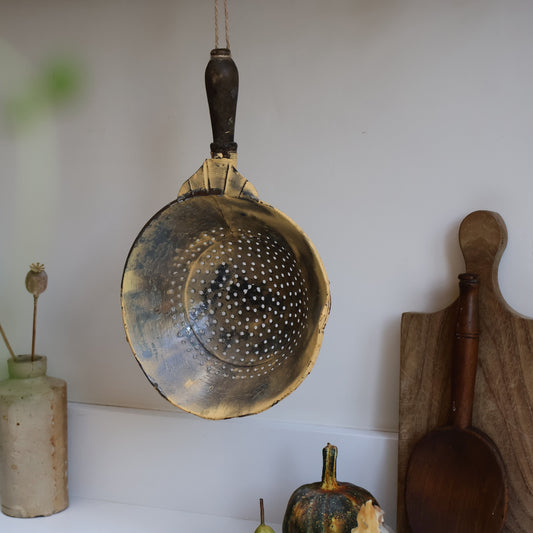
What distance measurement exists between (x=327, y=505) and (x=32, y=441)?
0.47 m

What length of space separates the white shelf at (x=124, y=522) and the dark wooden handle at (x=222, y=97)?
0.57 meters

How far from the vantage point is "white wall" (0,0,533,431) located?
34.3 inches

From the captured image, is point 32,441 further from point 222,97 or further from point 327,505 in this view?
point 222,97

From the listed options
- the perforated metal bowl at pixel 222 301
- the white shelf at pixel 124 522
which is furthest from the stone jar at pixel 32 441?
the perforated metal bowl at pixel 222 301

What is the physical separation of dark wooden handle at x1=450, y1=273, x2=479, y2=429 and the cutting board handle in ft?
0.07

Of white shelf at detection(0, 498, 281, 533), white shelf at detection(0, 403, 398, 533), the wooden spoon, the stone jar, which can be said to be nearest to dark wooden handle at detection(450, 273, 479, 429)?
the wooden spoon

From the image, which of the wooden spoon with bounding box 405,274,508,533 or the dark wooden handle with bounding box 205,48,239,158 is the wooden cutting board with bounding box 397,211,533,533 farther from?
the dark wooden handle with bounding box 205,48,239,158

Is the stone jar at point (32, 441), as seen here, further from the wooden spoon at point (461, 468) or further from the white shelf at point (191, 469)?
the wooden spoon at point (461, 468)

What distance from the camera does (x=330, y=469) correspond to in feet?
2.69

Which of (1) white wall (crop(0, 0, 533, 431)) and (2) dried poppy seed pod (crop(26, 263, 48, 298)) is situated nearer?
(1) white wall (crop(0, 0, 533, 431))

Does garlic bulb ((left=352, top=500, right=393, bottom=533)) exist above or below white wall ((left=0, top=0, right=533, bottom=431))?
below

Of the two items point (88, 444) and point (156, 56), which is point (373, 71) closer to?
point (156, 56)

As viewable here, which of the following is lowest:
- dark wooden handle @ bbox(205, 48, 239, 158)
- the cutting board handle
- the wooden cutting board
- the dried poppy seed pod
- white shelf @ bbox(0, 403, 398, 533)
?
white shelf @ bbox(0, 403, 398, 533)

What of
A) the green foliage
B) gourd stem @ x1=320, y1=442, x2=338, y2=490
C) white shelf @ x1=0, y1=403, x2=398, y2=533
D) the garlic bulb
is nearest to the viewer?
the garlic bulb
